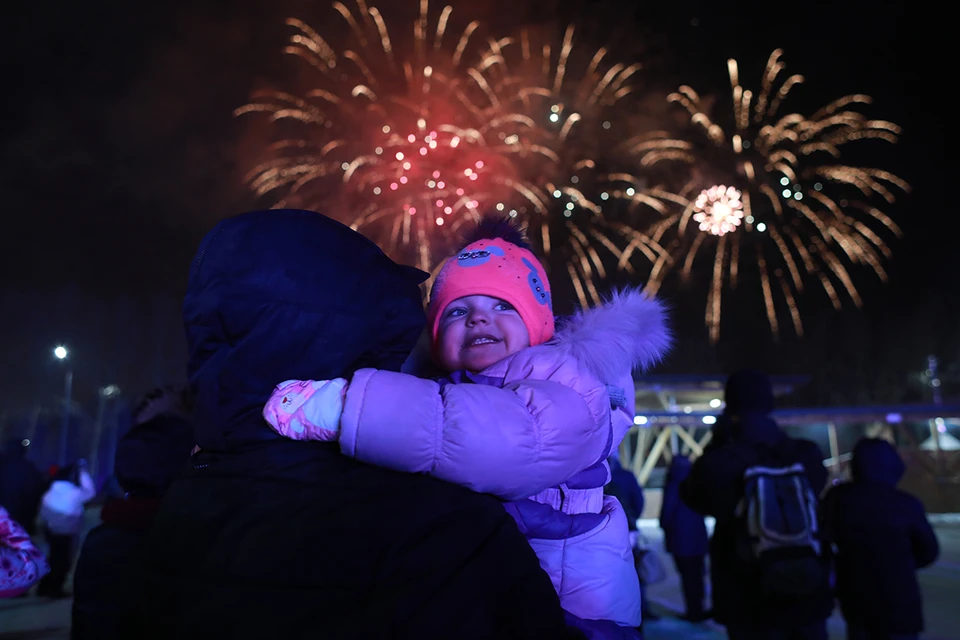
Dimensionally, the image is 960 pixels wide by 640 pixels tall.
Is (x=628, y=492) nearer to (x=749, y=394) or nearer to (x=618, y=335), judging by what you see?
(x=749, y=394)

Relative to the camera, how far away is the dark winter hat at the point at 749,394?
4.09 meters

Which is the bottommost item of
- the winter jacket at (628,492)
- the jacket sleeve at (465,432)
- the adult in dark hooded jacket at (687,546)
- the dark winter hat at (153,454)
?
the adult in dark hooded jacket at (687,546)

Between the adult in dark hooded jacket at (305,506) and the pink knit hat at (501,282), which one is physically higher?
the pink knit hat at (501,282)

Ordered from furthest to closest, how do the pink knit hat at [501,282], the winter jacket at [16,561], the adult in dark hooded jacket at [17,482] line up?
the adult in dark hooded jacket at [17,482]
the winter jacket at [16,561]
the pink knit hat at [501,282]

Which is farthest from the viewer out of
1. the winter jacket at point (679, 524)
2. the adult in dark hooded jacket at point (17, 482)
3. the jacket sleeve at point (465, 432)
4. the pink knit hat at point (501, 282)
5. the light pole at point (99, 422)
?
the light pole at point (99, 422)

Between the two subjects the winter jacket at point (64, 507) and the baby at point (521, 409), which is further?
the winter jacket at point (64, 507)

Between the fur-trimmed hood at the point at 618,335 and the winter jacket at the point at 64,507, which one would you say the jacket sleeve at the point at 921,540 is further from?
the winter jacket at the point at 64,507

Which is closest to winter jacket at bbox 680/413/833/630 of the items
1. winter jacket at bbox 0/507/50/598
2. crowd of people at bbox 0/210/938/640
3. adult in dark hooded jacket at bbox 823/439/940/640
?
adult in dark hooded jacket at bbox 823/439/940/640

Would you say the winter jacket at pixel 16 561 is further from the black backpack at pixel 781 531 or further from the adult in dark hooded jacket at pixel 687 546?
the adult in dark hooded jacket at pixel 687 546

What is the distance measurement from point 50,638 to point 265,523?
7.99m

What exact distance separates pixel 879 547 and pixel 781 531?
1.49m

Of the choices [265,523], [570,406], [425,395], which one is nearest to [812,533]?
[570,406]

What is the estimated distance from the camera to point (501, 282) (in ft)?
8.36

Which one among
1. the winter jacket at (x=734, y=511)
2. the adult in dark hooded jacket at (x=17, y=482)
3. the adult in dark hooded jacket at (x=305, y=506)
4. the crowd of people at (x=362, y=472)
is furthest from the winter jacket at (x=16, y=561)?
the adult in dark hooded jacket at (x=17, y=482)
